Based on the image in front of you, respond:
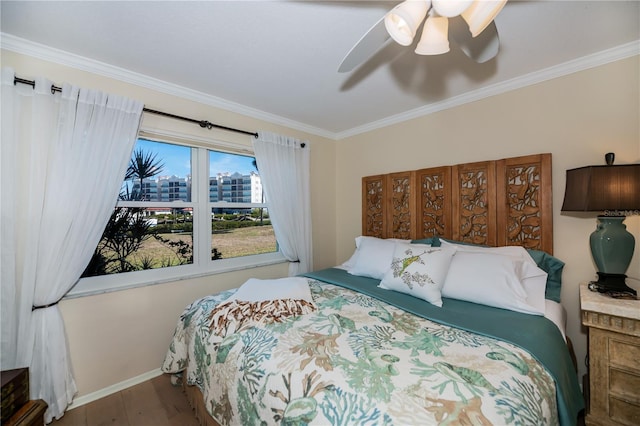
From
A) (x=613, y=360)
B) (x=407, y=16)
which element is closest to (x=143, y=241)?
(x=407, y=16)

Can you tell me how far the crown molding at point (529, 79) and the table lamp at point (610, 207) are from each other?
877 millimetres

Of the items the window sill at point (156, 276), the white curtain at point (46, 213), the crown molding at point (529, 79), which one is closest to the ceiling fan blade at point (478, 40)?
the crown molding at point (529, 79)

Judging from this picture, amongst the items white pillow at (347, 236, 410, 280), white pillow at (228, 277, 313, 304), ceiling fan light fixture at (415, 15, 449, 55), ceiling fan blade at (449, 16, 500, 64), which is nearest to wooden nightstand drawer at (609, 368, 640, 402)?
white pillow at (347, 236, 410, 280)

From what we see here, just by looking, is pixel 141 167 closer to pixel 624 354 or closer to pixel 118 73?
pixel 118 73

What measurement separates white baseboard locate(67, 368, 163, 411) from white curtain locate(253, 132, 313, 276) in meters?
1.51

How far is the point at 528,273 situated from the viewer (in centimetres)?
178

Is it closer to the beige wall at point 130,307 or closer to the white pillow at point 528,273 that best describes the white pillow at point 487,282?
the white pillow at point 528,273

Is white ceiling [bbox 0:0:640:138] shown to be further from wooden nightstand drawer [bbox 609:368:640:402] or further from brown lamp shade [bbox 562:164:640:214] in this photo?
wooden nightstand drawer [bbox 609:368:640:402]

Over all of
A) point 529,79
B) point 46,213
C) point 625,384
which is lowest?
point 625,384

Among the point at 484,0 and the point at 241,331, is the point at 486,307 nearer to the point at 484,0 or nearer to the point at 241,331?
the point at 241,331

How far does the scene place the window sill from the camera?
1.88m

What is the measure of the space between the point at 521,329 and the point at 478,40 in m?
1.47

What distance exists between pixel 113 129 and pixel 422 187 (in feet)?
9.07

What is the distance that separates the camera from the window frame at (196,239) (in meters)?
2.02
